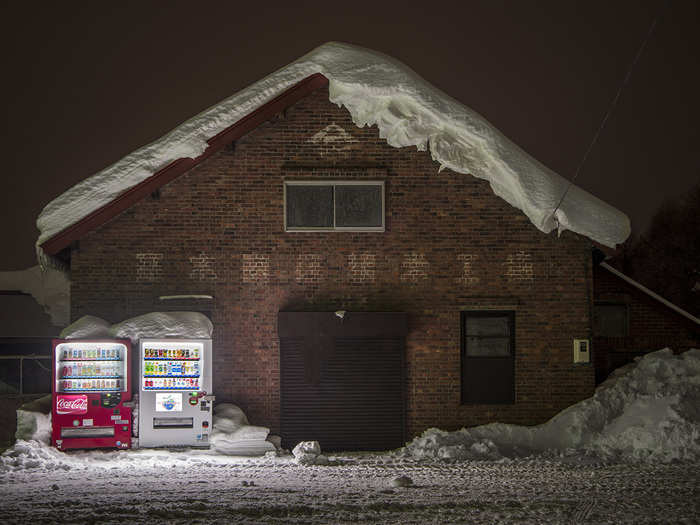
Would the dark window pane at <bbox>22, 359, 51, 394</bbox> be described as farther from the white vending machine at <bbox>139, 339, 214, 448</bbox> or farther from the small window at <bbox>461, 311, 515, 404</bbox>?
the small window at <bbox>461, 311, 515, 404</bbox>

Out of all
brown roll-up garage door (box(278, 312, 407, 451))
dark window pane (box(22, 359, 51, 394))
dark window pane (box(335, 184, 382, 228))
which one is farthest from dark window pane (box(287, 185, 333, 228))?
dark window pane (box(22, 359, 51, 394))

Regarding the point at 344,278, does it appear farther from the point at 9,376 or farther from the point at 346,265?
the point at 9,376

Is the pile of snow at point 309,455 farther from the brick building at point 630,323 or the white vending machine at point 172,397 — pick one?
the brick building at point 630,323

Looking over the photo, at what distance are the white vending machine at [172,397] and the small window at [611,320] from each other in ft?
35.1

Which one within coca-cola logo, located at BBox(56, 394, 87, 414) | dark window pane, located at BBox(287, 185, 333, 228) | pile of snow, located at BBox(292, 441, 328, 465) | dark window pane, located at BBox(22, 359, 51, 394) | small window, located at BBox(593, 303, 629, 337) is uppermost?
dark window pane, located at BBox(287, 185, 333, 228)

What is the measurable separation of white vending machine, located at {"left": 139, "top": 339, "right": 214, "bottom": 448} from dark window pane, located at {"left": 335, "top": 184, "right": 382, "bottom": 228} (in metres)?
3.79

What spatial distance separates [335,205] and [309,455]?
4.89 meters

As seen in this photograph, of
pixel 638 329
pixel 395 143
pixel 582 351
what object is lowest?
pixel 582 351

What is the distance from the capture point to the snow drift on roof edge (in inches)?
524

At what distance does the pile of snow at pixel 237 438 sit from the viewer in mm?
12484

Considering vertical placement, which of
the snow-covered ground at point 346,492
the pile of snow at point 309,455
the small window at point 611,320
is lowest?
the pile of snow at point 309,455

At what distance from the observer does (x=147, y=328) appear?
491 inches

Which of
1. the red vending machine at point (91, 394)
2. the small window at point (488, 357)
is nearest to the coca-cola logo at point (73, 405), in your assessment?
the red vending machine at point (91, 394)

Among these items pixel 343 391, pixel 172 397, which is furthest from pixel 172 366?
pixel 343 391
